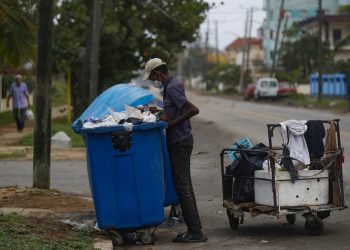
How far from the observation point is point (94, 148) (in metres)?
7.58

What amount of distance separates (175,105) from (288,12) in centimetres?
9268

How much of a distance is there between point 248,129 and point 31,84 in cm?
2072

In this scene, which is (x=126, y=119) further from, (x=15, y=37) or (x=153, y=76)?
(x=15, y=37)

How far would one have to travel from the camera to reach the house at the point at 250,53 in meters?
110

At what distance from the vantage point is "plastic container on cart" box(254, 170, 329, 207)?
7.73 m

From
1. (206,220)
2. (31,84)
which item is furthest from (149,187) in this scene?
(31,84)

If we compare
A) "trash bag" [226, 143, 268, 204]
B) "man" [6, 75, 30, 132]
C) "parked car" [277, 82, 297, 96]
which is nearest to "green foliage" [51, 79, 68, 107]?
"parked car" [277, 82, 297, 96]

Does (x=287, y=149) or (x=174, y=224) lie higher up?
(x=287, y=149)

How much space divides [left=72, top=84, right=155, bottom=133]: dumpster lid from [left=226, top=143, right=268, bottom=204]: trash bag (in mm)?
1230

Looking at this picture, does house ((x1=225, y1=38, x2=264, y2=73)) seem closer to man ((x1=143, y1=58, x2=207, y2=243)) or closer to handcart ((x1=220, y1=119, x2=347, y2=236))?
handcart ((x1=220, y1=119, x2=347, y2=236))

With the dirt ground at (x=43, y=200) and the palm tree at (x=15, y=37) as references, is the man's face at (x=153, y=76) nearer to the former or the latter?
the dirt ground at (x=43, y=200)

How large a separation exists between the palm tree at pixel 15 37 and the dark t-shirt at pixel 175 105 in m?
5.12

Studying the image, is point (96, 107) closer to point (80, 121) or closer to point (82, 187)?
point (80, 121)

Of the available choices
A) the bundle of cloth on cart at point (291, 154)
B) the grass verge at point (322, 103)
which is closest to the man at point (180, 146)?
the bundle of cloth on cart at point (291, 154)
